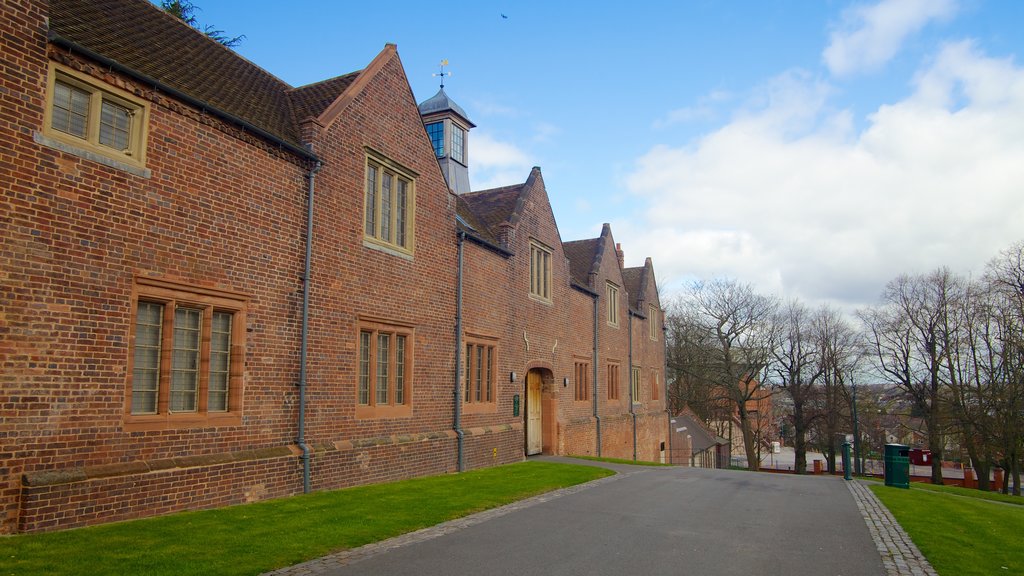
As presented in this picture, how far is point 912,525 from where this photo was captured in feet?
36.1

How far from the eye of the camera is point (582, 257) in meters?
30.9

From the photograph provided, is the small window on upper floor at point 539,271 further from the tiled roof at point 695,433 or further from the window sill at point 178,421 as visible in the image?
the tiled roof at point 695,433

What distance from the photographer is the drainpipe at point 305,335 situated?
38.8 ft

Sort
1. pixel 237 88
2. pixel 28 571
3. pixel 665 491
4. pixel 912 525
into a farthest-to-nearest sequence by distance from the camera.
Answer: pixel 665 491 → pixel 237 88 → pixel 912 525 → pixel 28 571

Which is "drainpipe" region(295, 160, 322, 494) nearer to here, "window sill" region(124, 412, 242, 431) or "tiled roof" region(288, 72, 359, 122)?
"window sill" region(124, 412, 242, 431)

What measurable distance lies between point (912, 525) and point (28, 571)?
1226cm

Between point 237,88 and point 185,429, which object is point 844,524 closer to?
point 185,429

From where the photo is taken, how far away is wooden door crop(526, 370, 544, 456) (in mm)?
22953

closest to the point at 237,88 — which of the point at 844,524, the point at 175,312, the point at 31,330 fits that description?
the point at 175,312

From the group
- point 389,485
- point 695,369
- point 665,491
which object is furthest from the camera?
point 695,369

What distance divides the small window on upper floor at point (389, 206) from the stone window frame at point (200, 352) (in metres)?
3.85

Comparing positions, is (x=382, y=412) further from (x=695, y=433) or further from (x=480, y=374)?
(x=695, y=433)

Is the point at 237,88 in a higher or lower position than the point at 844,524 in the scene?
higher

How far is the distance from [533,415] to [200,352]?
14678 mm
